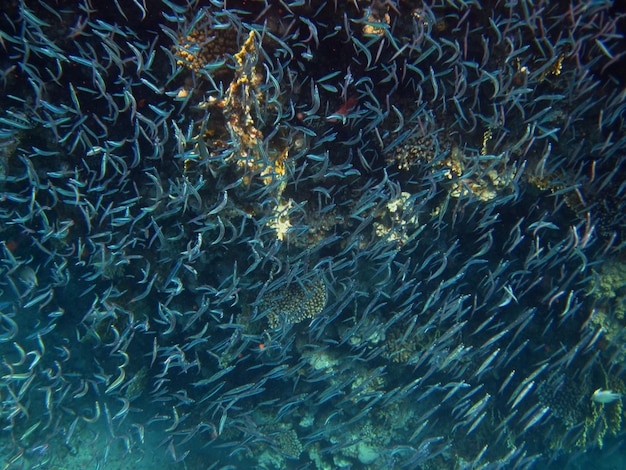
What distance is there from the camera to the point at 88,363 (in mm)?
6715

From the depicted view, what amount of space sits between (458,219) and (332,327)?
107 inches

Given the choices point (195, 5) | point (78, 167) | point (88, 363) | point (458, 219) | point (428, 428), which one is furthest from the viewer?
point (428, 428)

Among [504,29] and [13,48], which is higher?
[504,29]

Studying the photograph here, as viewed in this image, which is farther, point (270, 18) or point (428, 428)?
point (428, 428)

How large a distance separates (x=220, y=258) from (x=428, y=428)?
5549 mm

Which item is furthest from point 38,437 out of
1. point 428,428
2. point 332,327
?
point 428,428

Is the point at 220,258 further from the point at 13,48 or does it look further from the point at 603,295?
the point at 603,295

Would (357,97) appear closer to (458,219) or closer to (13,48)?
→ (458,219)

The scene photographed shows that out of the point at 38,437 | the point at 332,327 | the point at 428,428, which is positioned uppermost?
the point at 332,327

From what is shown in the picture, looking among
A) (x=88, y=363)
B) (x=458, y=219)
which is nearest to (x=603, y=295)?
(x=458, y=219)

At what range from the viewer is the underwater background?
4.34m

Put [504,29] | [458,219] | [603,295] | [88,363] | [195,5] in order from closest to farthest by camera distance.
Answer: [195,5] → [504,29] → [458,219] → [603,295] → [88,363]

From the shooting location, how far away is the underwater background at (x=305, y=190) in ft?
14.2

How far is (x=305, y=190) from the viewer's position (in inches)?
202
